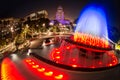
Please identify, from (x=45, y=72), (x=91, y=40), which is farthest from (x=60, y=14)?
(x=45, y=72)

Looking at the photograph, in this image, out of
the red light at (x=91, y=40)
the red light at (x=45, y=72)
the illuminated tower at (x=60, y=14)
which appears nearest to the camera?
the red light at (x=45, y=72)

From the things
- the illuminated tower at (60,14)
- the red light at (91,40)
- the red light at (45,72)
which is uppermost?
the illuminated tower at (60,14)

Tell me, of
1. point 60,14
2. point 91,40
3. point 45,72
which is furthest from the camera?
point 60,14

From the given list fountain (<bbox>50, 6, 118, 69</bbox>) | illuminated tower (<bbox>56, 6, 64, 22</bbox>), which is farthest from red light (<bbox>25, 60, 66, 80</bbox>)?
illuminated tower (<bbox>56, 6, 64, 22</bbox>)

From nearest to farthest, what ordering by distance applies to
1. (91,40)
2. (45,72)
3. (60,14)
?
(45,72)
(91,40)
(60,14)

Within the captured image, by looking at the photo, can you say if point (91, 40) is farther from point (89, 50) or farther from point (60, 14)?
Result: point (60, 14)

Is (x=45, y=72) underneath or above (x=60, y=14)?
underneath

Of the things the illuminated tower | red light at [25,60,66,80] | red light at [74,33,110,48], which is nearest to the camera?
red light at [25,60,66,80]

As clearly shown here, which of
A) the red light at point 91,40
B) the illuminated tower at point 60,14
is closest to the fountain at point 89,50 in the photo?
the red light at point 91,40

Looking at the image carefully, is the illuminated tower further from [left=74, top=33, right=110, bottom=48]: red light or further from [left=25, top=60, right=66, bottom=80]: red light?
[left=25, top=60, right=66, bottom=80]: red light

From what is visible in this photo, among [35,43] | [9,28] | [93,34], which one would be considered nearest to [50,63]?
[93,34]

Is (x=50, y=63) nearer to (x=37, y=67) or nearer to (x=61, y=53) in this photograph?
(x=37, y=67)

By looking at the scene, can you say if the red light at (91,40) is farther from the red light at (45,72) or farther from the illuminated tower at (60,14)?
the illuminated tower at (60,14)

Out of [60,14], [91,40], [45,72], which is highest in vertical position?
[60,14]
